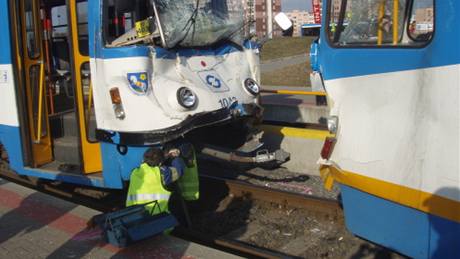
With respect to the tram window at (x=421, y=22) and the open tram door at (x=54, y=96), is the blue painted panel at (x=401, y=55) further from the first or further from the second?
the open tram door at (x=54, y=96)

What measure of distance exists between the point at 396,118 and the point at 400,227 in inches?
28.4

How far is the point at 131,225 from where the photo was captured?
171 inches

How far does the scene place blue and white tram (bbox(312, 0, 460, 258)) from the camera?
303cm

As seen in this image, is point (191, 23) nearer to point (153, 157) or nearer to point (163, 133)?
point (163, 133)

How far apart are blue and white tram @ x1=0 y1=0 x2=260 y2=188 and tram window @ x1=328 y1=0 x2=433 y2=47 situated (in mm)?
2129

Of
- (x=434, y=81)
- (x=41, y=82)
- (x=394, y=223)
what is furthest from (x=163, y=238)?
(x=41, y=82)

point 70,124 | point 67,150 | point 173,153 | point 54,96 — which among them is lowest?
point 67,150

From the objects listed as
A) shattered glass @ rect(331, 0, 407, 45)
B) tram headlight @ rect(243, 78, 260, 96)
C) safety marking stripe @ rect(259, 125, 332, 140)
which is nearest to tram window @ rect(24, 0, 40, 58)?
tram headlight @ rect(243, 78, 260, 96)

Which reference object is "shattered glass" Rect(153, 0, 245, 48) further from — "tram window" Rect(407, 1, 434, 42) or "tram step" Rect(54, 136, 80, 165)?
"tram window" Rect(407, 1, 434, 42)

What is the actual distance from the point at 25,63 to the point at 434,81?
16.4 ft

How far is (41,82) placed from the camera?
648 centimetres

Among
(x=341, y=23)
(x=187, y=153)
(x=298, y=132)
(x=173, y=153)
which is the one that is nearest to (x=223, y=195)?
(x=187, y=153)

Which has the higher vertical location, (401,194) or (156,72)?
(156,72)

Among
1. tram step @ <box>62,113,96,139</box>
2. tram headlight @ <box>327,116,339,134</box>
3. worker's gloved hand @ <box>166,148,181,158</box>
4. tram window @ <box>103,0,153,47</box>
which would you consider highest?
tram window @ <box>103,0,153,47</box>
